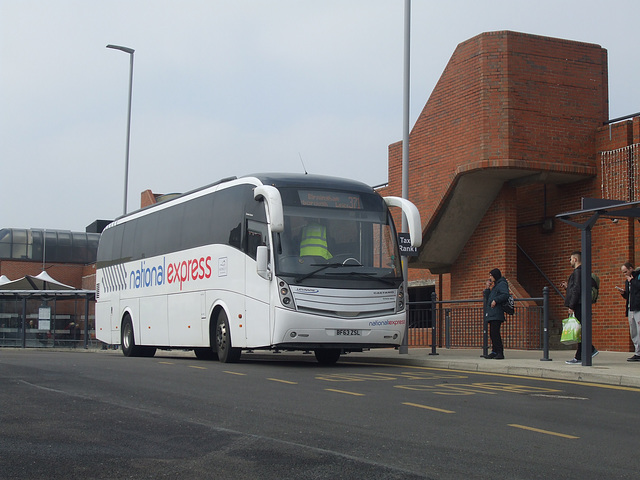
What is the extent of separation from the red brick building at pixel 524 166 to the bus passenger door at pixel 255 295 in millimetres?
7979

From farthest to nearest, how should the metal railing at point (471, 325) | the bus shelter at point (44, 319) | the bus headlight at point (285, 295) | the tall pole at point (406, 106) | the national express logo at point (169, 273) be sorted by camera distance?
the bus shelter at point (44, 319) < the metal railing at point (471, 325) < the tall pole at point (406, 106) < the national express logo at point (169, 273) < the bus headlight at point (285, 295)

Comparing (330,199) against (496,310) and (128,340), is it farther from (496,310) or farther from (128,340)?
(128,340)

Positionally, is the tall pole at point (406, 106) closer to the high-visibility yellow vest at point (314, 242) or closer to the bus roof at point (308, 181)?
the bus roof at point (308, 181)

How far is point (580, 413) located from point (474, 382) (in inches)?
131

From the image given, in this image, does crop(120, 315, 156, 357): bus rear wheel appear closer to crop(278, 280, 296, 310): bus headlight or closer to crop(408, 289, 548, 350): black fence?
crop(408, 289, 548, 350): black fence

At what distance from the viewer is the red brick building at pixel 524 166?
818 inches

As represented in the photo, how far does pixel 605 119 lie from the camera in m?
22.1

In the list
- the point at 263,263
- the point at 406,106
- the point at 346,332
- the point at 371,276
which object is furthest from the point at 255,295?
the point at 406,106

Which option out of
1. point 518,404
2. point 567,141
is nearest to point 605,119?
point 567,141

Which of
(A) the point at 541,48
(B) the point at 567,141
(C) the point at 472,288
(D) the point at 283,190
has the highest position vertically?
(A) the point at 541,48

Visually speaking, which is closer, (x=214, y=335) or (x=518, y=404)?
(x=518, y=404)

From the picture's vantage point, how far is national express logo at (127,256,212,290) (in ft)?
57.5

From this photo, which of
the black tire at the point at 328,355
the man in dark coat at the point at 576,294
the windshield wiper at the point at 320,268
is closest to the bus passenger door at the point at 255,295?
the windshield wiper at the point at 320,268

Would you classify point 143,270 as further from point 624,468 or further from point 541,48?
point 624,468
